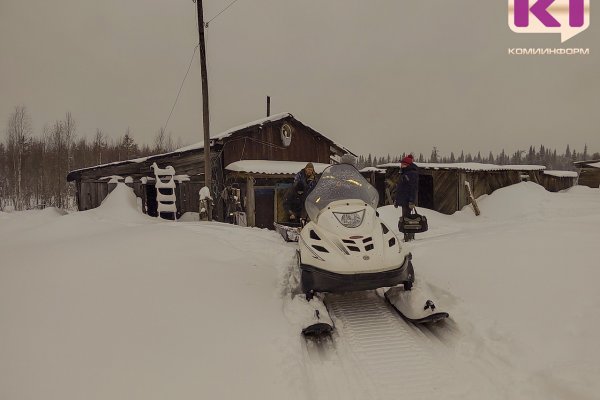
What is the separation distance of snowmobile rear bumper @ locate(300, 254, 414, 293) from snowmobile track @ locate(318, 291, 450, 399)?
487 millimetres

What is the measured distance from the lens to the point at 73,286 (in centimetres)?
391

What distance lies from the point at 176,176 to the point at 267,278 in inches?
512

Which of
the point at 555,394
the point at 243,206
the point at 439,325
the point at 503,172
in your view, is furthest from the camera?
the point at 503,172

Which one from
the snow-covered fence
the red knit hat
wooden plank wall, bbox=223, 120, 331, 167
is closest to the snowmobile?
the red knit hat

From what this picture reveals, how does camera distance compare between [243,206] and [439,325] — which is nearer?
[439,325]

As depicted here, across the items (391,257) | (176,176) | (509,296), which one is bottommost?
(509,296)

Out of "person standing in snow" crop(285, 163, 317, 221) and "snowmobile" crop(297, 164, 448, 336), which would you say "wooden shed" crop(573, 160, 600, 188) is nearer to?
"person standing in snow" crop(285, 163, 317, 221)

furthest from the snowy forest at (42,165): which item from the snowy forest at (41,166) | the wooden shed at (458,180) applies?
the wooden shed at (458,180)

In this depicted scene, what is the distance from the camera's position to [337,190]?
15.6 feet

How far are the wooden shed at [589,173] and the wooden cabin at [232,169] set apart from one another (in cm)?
2234

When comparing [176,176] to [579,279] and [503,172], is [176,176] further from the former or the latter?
[503,172]

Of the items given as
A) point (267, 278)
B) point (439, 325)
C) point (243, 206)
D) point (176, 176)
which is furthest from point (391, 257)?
point (176, 176)

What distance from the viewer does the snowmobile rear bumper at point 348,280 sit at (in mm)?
3691

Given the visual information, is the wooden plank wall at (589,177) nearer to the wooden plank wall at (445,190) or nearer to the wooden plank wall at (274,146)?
the wooden plank wall at (445,190)
